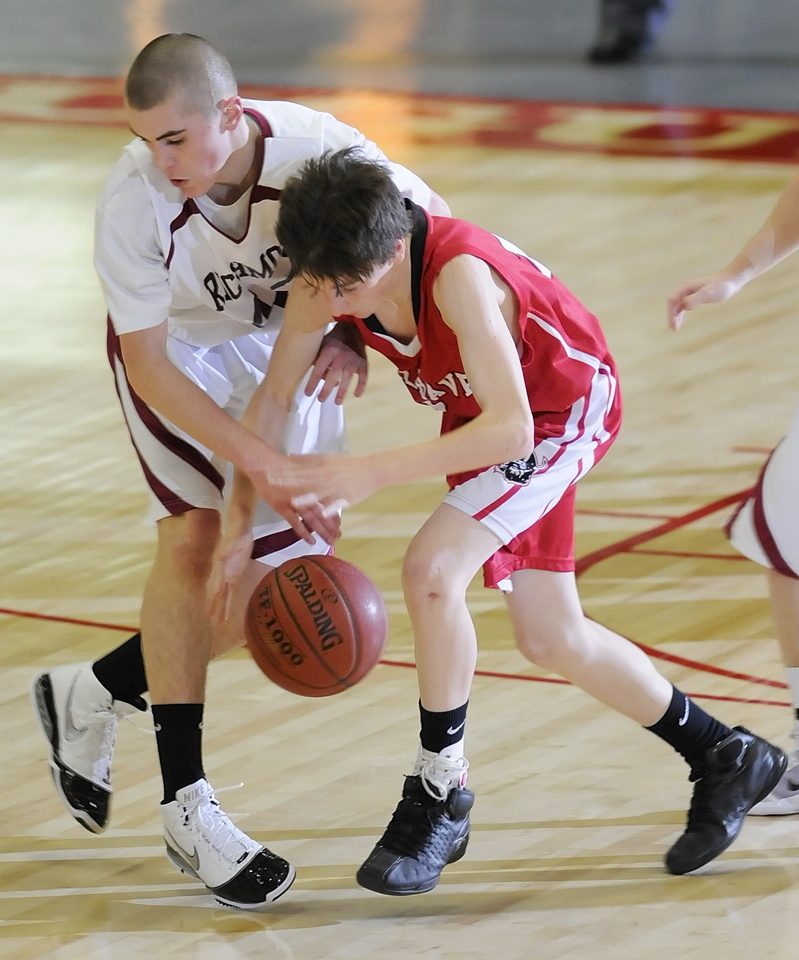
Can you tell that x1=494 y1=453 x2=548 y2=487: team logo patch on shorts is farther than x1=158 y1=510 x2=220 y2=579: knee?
No

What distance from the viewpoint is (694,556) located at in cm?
432

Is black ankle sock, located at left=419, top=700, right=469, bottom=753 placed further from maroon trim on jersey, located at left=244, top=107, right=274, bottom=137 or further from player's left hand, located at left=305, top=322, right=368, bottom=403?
maroon trim on jersey, located at left=244, top=107, right=274, bottom=137

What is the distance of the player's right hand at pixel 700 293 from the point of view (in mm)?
3090

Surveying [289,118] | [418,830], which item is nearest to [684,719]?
[418,830]

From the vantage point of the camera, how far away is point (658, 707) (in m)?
2.87

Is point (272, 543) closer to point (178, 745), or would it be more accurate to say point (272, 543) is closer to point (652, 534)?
point (178, 745)

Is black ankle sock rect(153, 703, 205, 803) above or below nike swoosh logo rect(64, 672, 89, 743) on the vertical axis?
above

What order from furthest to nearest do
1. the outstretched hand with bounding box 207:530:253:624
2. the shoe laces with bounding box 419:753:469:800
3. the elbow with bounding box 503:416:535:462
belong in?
the outstretched hand with bounding box 207:530:253:624
the shoe laces with bounding box 419:753:469:800
the elbow with bounding box 503:416:535:462

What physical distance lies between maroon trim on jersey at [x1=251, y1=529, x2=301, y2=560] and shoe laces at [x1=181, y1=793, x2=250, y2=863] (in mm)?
515

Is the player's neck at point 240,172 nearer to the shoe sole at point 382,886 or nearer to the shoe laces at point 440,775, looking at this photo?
the shoe laces at point 440,775

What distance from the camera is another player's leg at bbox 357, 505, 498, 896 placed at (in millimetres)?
2654

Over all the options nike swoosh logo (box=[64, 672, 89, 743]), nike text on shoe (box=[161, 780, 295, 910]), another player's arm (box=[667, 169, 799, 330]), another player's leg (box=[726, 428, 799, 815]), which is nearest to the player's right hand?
another player's arm (box=[667, 169, 799, 330])

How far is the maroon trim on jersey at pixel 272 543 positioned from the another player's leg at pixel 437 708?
48 cm

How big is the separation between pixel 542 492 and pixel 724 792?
0.66 metres
